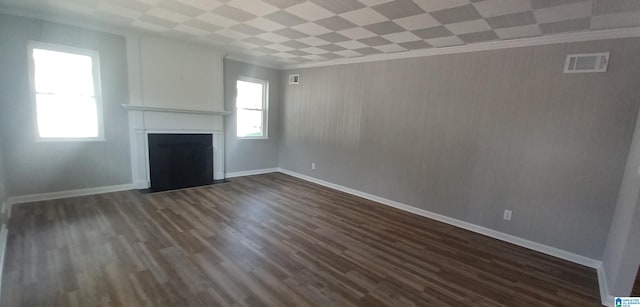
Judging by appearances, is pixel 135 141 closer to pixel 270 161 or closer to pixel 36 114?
pixel 36 114

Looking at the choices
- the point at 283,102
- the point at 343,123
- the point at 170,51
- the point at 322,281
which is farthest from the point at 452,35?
the point at 170,51

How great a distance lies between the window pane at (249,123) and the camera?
17.7ft

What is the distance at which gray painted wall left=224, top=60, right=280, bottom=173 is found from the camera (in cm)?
503

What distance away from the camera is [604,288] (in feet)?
7.08

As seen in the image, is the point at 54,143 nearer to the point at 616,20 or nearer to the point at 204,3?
the point at 204,3

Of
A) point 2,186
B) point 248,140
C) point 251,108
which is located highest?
point 251,108

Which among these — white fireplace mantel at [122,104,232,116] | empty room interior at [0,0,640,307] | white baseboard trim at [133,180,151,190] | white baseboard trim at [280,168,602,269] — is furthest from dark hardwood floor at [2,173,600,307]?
white fireplace mantel at [122,104,232,116]

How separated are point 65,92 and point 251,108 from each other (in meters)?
2.86

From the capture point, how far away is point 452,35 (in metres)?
2.90

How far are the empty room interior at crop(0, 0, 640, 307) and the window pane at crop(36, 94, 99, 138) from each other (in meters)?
0.02

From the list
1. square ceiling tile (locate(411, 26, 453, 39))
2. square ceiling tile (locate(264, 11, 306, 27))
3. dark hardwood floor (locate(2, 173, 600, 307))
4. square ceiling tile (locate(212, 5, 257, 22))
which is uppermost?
square ceiling tile (locate(212, 5, 257, 22))

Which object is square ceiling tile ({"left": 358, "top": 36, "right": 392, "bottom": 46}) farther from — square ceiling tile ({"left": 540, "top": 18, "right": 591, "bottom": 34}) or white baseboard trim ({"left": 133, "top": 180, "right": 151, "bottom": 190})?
white baseboard trim ({"left": 133, "top": 180, "right": 151, "bottom": 190})

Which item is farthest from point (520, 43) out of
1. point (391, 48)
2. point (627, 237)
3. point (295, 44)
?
point (295, 44)

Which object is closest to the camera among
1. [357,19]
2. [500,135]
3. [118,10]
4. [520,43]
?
[357,19]
